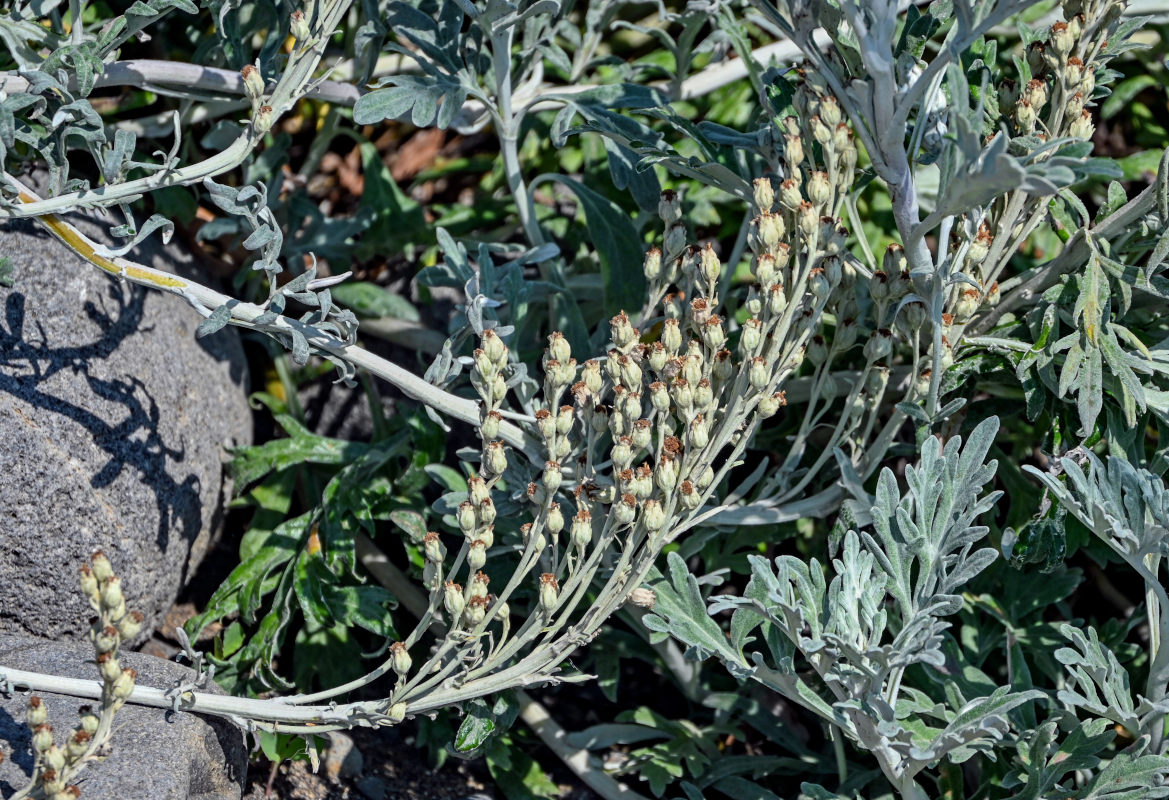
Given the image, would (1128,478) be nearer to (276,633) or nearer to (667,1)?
(276,633)

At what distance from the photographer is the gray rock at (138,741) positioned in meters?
1.62

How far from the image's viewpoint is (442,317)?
A: 2.79 m

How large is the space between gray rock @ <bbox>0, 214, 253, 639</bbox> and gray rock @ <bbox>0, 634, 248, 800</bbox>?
144 millimetres

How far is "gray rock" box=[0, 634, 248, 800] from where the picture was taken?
5.30 feet

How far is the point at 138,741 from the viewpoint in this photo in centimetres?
170

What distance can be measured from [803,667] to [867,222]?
1028 millimetres

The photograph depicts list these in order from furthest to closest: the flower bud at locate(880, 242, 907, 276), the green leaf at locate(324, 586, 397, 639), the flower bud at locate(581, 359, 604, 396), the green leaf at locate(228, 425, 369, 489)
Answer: the green leaf at locate(228, 425, 369, 489)
the green leaf at locate(324, 586, 397, 639)
the flower bud at locate(880, 242, 907, 276)
the flower bud at locate(581, 359, 604, 396)

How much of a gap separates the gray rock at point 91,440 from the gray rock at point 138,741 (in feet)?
0.47

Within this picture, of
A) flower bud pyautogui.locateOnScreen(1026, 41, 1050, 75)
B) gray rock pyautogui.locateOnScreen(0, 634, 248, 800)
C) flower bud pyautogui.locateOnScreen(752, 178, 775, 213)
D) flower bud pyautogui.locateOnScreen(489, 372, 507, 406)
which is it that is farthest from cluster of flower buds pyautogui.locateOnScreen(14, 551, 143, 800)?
flower bud pyautogui.locateOnScreen(1026, 41, 1050, 75)

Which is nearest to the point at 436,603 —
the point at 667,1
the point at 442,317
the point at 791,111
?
the point at 791,111

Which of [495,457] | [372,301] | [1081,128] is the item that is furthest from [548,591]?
[372,301]

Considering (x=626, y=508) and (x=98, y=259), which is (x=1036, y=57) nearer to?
(x=626, y=508)

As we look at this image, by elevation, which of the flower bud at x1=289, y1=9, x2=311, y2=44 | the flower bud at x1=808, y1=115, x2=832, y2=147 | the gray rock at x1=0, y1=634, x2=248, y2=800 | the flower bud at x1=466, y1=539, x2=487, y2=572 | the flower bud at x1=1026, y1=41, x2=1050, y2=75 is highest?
the flower bud at x1=289, y1=9, x2=311, y2=44

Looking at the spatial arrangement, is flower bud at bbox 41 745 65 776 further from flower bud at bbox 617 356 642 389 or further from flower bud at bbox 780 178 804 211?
flower bud at bbox 780 178 804 211
